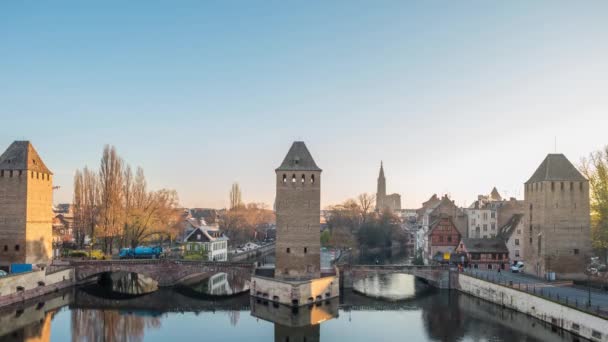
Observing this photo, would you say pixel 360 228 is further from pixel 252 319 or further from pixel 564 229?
pixel 252 319

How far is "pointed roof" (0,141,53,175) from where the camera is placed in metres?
42.5

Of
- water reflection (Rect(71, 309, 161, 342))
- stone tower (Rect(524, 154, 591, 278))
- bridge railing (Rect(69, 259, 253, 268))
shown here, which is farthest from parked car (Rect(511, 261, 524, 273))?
water reflection (Rect(71, 309, 161, 342))

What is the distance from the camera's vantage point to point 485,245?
5253cm

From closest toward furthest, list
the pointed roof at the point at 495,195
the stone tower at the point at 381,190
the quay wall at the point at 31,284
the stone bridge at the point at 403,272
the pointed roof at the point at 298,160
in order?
the quay wall at the point at 31,284
the pointed roof at the point at 298,160
the stone bridge at the point at 403,272
the pointed roof at the point at 495,195
the stone tower at the point at 381,190

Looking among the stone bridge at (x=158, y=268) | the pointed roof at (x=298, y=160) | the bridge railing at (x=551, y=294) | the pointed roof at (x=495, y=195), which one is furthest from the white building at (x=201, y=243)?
the pointed roof at (x=495, y=195)

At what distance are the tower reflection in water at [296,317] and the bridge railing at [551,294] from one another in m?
13.0

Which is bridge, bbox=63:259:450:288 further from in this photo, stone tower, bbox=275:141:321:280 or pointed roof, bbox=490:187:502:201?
pointed roof, bbox=490:187:502:201

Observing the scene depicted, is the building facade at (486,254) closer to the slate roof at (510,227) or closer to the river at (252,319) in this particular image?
the slate roof at (510,227)

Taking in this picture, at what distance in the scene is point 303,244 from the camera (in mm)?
39219

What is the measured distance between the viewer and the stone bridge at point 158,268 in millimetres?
43000

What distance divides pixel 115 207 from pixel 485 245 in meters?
41.1

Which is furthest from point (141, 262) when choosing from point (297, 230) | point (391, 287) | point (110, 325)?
point (391, 287)

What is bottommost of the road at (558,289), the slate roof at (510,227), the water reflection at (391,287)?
the water reflection at (391,287)

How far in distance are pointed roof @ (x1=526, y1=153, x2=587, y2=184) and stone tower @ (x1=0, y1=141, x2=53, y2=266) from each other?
4492 cm
